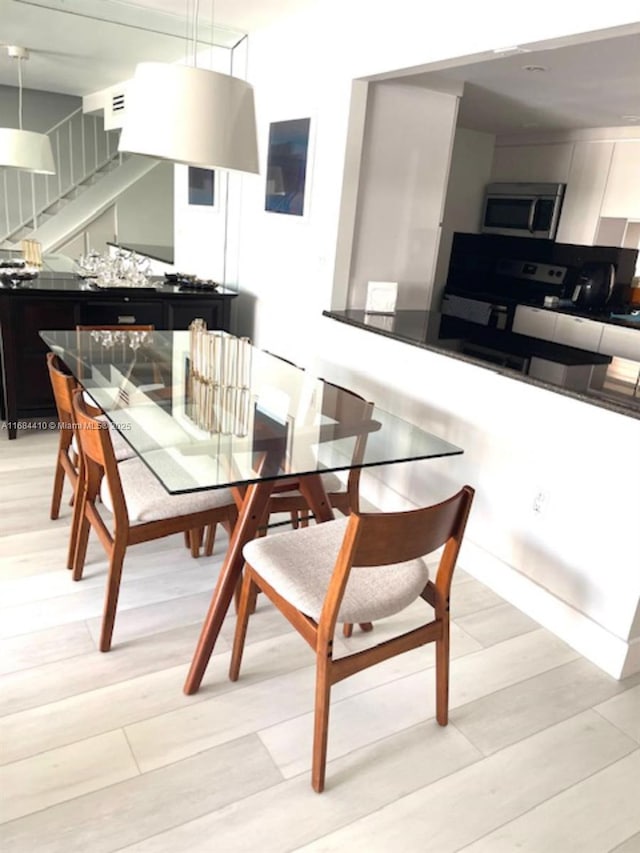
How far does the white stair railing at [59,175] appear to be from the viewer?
360cm

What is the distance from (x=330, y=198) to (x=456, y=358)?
124 centimetres

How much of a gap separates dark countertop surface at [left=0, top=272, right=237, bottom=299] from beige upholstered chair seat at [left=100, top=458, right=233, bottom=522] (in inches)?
72.5

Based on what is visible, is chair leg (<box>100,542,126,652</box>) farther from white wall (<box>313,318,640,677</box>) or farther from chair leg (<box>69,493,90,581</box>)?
white wall (<box>313,318,640,677</box>)

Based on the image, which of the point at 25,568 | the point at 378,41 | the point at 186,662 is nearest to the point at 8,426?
the point at 25,568

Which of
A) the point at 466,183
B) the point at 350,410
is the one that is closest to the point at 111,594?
the point at 350,410

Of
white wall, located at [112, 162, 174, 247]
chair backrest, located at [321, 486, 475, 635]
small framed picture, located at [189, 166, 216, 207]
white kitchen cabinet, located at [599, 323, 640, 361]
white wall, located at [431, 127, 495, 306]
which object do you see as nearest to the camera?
chair backrest, located at [321, 486, 475, 635]

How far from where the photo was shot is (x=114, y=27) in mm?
3523

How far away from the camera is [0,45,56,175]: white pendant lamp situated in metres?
3.34

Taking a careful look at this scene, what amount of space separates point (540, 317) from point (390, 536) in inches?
154

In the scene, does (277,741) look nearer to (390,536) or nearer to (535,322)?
(390,536)

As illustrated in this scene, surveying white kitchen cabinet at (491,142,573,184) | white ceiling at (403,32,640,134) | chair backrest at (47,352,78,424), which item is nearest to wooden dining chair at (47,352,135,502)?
chair backrest at (47,352,78,424)

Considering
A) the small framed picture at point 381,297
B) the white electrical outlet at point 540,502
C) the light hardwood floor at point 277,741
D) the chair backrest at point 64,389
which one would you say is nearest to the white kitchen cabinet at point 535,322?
the small framed picture at point 381,297

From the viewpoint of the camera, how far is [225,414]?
2.10 meters

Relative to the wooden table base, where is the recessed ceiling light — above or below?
above
